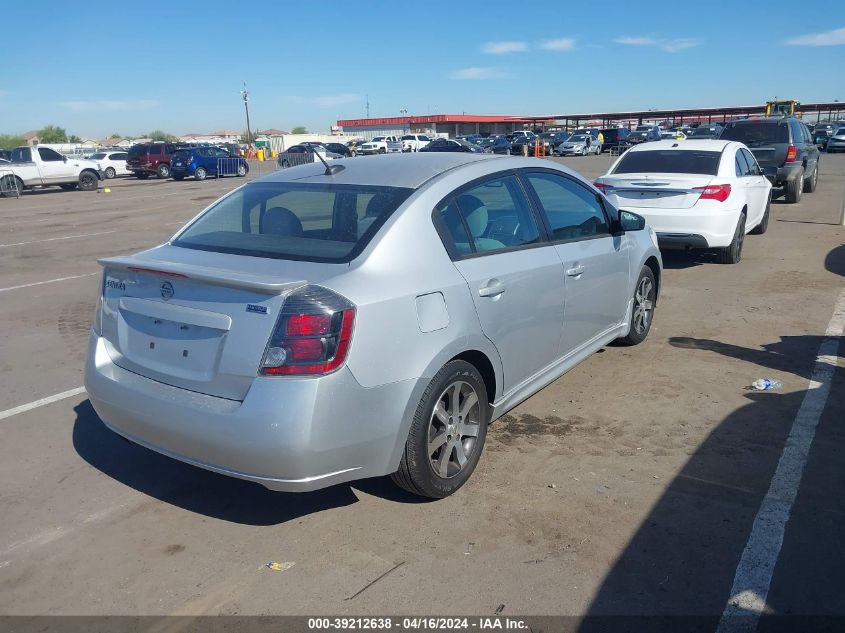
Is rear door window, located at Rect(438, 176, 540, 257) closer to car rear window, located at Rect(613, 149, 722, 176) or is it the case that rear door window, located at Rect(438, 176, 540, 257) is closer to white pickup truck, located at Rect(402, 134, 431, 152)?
car rear window, located at Rect(613, 149, 722, 176)

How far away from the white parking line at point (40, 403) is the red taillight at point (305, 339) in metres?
2.99

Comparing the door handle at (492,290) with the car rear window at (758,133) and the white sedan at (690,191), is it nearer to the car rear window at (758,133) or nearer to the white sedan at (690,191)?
the white sedan at (690,191)

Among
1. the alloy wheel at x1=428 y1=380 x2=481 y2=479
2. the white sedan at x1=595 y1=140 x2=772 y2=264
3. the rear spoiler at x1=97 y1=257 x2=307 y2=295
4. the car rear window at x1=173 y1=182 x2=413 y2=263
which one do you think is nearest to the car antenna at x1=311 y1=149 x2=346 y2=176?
the car rear window at x1=173 y1=182 x2=413 y2=263

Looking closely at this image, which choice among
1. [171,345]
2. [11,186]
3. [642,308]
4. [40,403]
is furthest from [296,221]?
[11,186]

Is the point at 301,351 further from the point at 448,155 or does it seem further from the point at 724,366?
the point at 724,366

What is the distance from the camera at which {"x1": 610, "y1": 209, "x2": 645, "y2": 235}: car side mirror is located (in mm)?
5523

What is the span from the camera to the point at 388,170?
171 inches

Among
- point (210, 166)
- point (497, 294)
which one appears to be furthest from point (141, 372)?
point (210, 166)

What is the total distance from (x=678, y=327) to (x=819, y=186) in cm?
1818

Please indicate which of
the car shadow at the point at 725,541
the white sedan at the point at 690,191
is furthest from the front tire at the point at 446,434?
the white sedan at the point at 690,191

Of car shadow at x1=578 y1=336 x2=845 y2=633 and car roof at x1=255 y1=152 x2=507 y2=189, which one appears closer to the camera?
car shadow at x1=578 y1=336 x2=845 y2=633

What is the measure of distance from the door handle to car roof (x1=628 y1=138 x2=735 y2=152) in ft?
23.2

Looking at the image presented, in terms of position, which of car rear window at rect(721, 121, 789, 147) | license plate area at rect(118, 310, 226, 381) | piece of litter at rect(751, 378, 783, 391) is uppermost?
car rear window at rect(721, 121, 789, 147)

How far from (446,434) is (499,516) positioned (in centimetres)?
49
